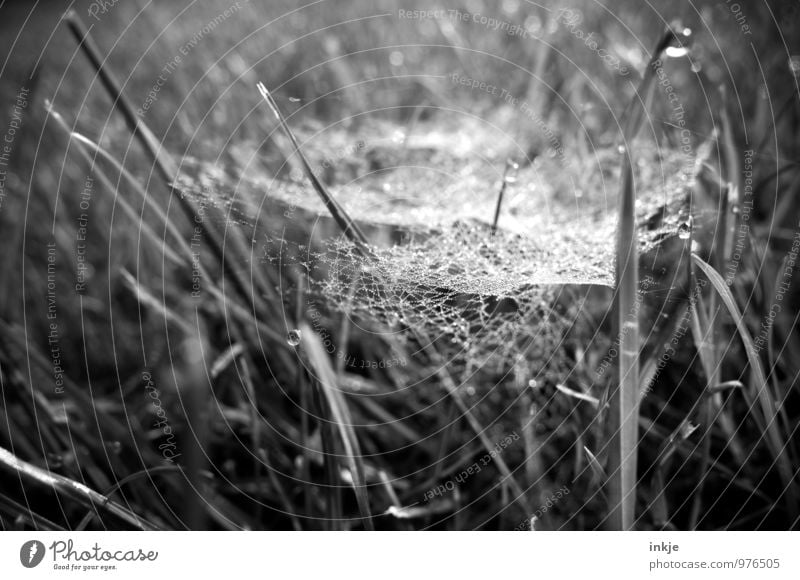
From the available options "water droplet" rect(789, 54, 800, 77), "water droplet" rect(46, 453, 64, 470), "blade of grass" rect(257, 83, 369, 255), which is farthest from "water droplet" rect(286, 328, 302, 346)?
"water droplet" rect(789, 54, 800, 77)

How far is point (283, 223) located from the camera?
687 millimetres

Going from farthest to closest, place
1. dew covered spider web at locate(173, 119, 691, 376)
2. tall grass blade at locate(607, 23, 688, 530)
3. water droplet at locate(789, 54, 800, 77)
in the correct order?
water droplet at locate(789, 54, 800, 77) → dew covered spider web at locate(173, 119, 691, 376) → tall grass blade at locate(607, 23, 688, 530)

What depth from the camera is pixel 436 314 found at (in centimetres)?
54

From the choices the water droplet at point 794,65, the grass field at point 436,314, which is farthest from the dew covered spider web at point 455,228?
the water droplet at point 794,65

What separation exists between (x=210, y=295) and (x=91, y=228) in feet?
1.04

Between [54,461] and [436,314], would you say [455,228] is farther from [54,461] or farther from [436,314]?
[54,461]

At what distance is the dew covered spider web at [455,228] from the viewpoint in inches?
21.4

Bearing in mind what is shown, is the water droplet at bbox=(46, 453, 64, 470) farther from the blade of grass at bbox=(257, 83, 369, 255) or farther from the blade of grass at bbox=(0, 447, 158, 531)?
the blade of grass at bbox=(257, 83, 369, 255)

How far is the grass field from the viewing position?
48 centimetres

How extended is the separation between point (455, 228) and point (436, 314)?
0.44ft

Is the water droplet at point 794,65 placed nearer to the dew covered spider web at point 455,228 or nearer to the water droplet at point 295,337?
the dew covered spider web at point 455,228

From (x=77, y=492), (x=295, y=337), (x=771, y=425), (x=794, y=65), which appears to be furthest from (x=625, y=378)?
(x=794, y=65)
